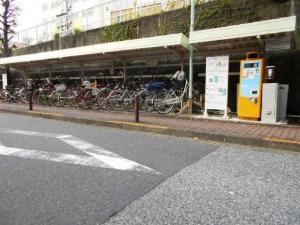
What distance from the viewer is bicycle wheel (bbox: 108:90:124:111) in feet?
41.3

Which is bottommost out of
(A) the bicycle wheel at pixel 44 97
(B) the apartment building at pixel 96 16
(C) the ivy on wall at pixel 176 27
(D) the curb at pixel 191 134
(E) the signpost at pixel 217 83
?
(D) the curb at pixel 191 134

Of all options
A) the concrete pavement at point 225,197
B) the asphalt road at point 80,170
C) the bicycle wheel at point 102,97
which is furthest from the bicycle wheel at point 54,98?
the concrete pavement at point 225,197

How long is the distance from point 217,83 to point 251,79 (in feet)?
3.56

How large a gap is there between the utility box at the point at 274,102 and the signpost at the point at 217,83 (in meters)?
1.26

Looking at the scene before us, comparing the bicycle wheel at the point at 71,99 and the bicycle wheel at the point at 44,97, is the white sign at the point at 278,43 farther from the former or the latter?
the bicycle wheel at the point at 44,97

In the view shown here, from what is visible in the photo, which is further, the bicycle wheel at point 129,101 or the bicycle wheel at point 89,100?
the bicycle wheel at point 89,100

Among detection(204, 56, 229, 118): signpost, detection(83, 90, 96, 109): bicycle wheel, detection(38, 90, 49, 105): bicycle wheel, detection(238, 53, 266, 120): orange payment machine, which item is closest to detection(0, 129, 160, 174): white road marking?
detection(204, 56, 229, 118): signpost

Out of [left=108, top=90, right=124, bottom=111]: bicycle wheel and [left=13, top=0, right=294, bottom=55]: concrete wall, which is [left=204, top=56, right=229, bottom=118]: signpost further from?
[left=108, top=90, right=124, bottom=111]: bicycle wheel

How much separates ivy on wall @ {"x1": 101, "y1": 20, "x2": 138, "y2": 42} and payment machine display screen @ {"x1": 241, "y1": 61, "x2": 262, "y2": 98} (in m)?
7.00

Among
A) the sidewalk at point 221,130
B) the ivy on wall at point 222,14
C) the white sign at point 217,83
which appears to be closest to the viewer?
the sidewalk at point 221,130

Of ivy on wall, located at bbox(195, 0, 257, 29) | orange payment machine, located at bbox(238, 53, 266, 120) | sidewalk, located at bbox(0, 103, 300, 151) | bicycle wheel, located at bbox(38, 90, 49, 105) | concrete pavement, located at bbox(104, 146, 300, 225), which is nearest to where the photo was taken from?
concrete pavement, located at bbox(104, 146, 300, 225)

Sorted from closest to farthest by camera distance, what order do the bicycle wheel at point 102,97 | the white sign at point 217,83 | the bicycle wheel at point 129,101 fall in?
1. the white sign at point 217,83
2. the bicycle wheel at point 129,101
3. the bicycle wheel at point 102,97

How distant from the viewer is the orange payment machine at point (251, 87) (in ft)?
29.6

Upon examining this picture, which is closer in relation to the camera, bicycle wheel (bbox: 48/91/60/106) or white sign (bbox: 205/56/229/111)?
white sign (bbox: 205/56/229/111)
